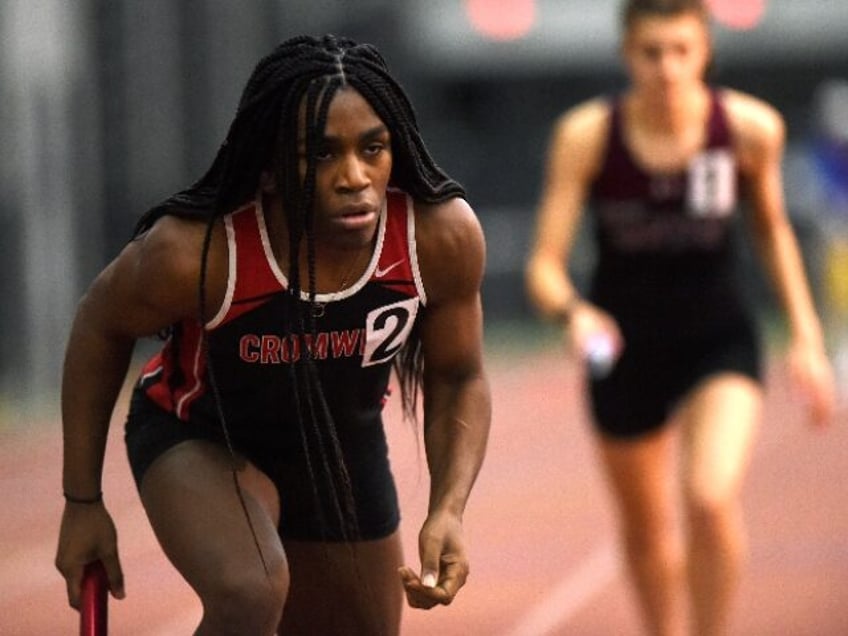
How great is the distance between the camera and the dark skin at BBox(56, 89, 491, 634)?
13.5 ft

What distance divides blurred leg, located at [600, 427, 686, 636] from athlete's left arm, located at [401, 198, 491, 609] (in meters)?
2.37

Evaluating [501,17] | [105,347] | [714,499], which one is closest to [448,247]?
[105,347]

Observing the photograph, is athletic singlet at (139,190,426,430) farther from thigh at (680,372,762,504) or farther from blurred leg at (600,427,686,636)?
blurred leg at (600,427,686,636)

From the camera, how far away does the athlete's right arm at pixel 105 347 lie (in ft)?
13.7

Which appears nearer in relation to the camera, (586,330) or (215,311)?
(215,311)

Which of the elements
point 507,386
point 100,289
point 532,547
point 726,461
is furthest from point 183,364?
point 507,386

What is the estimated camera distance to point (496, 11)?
2422 cm

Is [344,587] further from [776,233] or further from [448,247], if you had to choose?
[776,233]

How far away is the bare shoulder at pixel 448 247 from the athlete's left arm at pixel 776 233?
255 centimetres

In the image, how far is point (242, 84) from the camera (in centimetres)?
2159

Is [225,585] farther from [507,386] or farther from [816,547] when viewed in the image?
[507,386]

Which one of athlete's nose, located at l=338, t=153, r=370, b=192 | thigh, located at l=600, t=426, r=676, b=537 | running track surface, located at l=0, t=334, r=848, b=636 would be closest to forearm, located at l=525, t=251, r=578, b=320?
thigh, located at l=600, t=426, r=676, b=537

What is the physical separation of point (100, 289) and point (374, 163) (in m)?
0.65

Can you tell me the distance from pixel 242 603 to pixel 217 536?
0.17 meters
